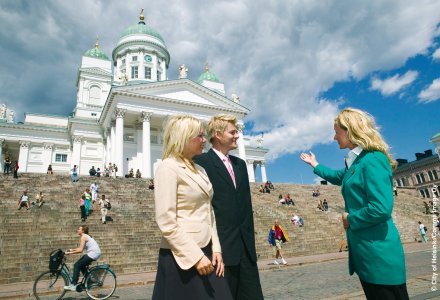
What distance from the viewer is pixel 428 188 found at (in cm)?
6706

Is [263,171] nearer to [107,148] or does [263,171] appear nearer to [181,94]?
[181,94]

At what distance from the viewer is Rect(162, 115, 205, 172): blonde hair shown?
280 cm

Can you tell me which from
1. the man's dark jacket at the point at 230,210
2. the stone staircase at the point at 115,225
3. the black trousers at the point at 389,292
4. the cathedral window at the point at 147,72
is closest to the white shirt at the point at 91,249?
the stone staircase at the point at 115,225

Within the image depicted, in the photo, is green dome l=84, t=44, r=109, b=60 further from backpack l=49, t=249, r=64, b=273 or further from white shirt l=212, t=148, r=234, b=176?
white shirt l=212, t=148, r=234, b=176

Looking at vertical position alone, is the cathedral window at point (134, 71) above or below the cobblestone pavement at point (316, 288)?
above

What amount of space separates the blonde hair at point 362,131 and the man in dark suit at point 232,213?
1.33 m

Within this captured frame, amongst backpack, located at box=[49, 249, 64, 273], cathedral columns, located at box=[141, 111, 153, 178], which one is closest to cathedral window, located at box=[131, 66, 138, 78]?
cathedral columns, located at box=[141, 111, 153, 178]

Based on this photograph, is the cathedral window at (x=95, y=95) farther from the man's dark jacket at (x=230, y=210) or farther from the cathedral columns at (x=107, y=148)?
the man's dark jacket at (x=230, y=210)

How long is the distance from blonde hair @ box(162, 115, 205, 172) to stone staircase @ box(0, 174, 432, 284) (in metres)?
A: 11.8

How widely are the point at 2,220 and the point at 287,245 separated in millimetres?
15183

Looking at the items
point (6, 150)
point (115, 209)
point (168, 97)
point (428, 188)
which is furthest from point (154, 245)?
point (428, 188)

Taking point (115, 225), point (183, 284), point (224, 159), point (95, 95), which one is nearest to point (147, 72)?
point (95, 95)

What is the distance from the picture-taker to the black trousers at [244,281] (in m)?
3.29

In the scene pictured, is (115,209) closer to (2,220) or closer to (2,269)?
(2,220)
